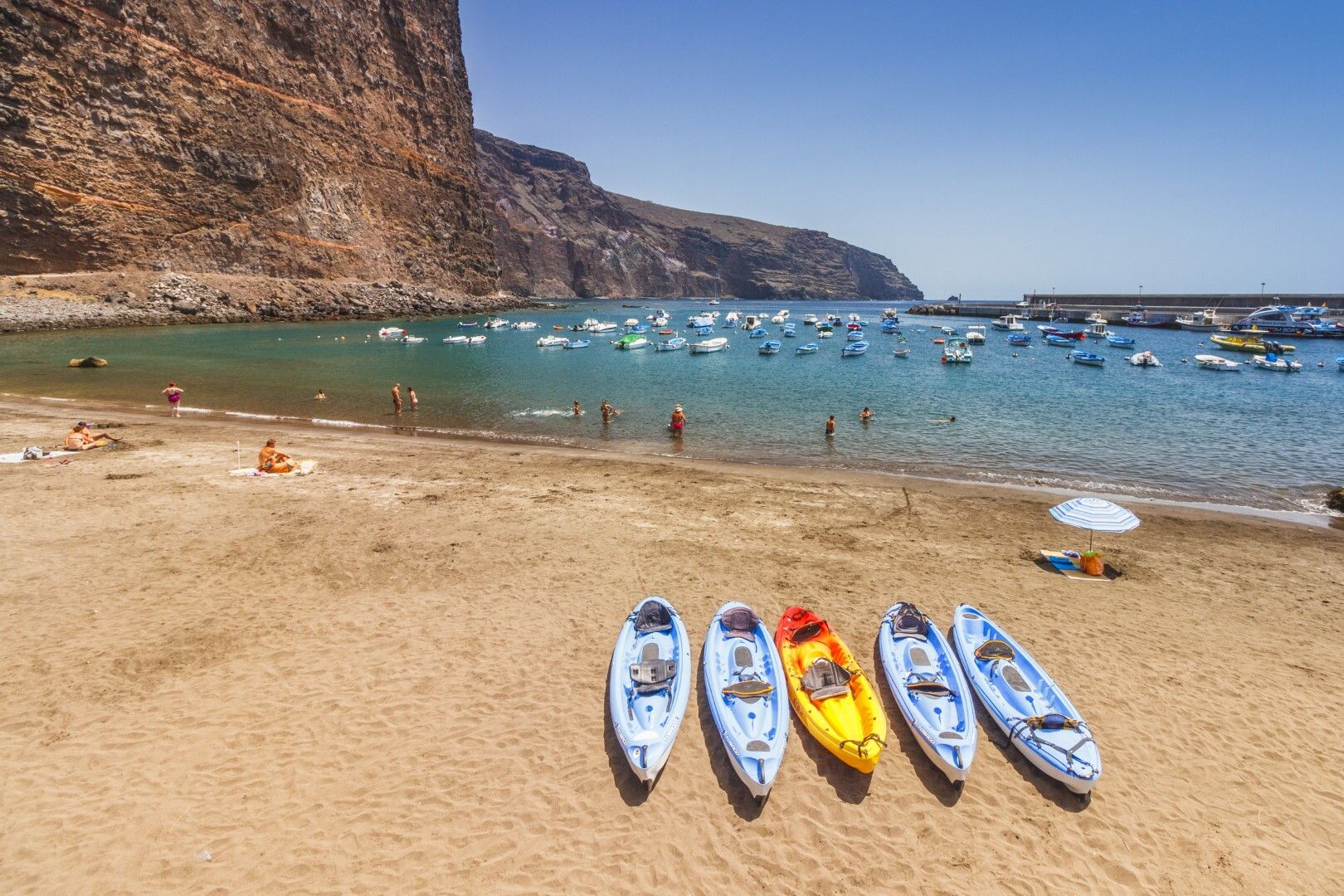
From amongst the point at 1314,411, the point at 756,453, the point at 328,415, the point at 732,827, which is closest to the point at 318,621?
the point at 732,827

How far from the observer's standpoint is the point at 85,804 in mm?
5875

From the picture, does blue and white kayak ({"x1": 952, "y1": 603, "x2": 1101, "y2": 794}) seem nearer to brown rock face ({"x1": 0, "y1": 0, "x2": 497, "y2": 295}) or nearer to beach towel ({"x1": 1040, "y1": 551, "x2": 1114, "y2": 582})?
beach towel ({"x1": 1040, "y1": 551, "x2": 1114, "y2": 582})

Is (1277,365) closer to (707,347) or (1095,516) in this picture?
(707,347)

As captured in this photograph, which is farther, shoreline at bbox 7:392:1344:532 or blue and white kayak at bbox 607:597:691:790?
shoreline at bbox 7:392:1344:532

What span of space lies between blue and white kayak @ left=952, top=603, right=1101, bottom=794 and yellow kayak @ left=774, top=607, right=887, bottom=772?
1.49 meters

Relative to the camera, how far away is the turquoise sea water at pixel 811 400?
68.0 ft

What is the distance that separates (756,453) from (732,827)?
1635 centimetres

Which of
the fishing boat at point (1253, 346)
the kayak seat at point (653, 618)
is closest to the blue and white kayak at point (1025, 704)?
the kayak seat at point (653, 618)

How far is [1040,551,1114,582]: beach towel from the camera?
11.6 meters

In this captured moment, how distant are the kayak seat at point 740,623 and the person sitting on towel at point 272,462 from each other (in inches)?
539

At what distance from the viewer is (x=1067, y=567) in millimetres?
12031

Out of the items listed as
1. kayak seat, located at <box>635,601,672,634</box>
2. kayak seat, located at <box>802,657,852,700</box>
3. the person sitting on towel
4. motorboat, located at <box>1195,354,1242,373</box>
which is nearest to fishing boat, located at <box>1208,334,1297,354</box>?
motorboat, located at <box>1195,354,1242,373</box>

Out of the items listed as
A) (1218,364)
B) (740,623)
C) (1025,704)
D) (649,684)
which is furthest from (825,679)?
(1218,364)

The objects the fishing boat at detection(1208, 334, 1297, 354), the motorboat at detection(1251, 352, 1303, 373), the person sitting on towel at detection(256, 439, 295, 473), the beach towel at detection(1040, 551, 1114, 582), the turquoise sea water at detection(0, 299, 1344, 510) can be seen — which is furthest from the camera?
the fishing boat at detection(1208, 334, 1297, 354)
